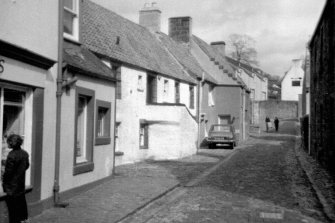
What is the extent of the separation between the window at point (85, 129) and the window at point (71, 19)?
5.50 feet

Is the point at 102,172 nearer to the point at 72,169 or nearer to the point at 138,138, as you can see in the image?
the point at 72,169

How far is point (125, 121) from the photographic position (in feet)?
66.0

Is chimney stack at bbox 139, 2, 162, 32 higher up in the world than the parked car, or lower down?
higher up

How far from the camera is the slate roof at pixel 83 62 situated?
1140 cm

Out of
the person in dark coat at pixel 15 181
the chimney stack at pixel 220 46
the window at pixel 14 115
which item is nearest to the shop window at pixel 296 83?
the chimney stack at pixel 220 46

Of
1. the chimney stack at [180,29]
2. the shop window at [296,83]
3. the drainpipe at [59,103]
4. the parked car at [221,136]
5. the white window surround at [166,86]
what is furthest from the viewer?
the shop window at [296,83]

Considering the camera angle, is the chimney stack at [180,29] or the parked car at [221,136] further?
the chimney stack at [180,29]

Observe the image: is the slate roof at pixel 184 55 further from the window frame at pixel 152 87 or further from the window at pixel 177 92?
the window frame at pixel 152 87

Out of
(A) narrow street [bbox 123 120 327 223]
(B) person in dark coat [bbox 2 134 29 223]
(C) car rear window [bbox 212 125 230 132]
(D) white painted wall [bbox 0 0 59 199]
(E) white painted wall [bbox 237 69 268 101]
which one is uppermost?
(E) white painted wall [bbox 237 69 268 101]

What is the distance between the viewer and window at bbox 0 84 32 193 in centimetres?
838

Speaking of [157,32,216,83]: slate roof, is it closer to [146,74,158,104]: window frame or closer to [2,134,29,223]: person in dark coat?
[146,74,158,104]: window frame

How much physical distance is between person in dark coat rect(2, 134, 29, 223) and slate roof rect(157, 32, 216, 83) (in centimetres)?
2351

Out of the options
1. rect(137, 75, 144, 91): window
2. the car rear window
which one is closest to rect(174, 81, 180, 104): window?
the car rear window

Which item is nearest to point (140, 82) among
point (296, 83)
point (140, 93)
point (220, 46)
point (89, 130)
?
point (140, 93)
